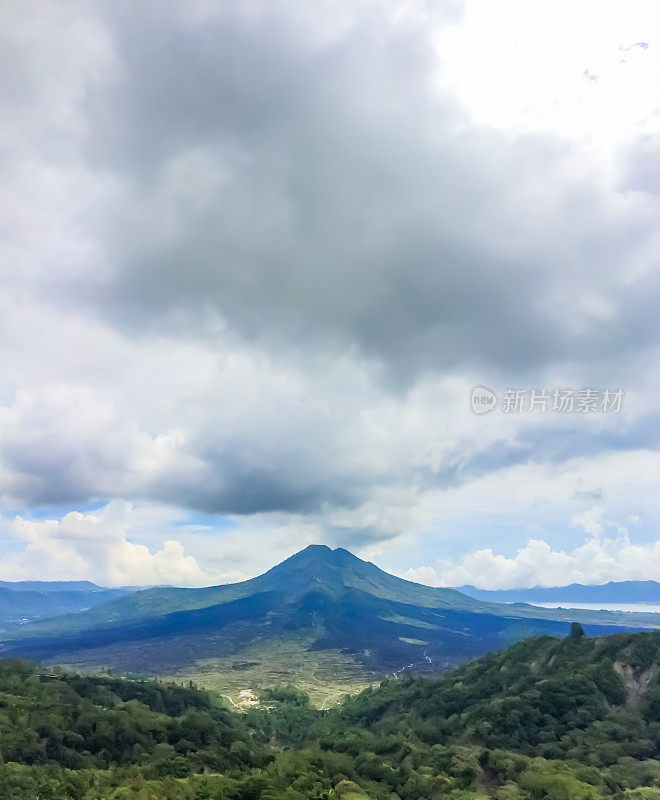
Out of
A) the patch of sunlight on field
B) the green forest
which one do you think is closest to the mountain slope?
the green forest

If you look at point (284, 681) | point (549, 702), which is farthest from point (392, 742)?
point (284, 681)

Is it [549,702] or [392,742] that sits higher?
[549,702]

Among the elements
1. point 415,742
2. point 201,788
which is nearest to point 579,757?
point 415,742

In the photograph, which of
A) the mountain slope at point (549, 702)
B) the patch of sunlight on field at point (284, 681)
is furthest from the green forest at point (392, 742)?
the patch of sunlight on field at point (284, 681)

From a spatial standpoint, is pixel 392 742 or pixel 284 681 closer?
pixel 392 742

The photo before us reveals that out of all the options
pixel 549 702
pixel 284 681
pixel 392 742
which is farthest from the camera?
pixel 284 681

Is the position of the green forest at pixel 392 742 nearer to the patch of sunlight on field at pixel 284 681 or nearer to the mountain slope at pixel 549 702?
the mountain slope at pixel 549 702

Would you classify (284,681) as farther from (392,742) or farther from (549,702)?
(549,702)

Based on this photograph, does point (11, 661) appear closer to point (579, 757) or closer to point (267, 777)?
point (267, 777)
